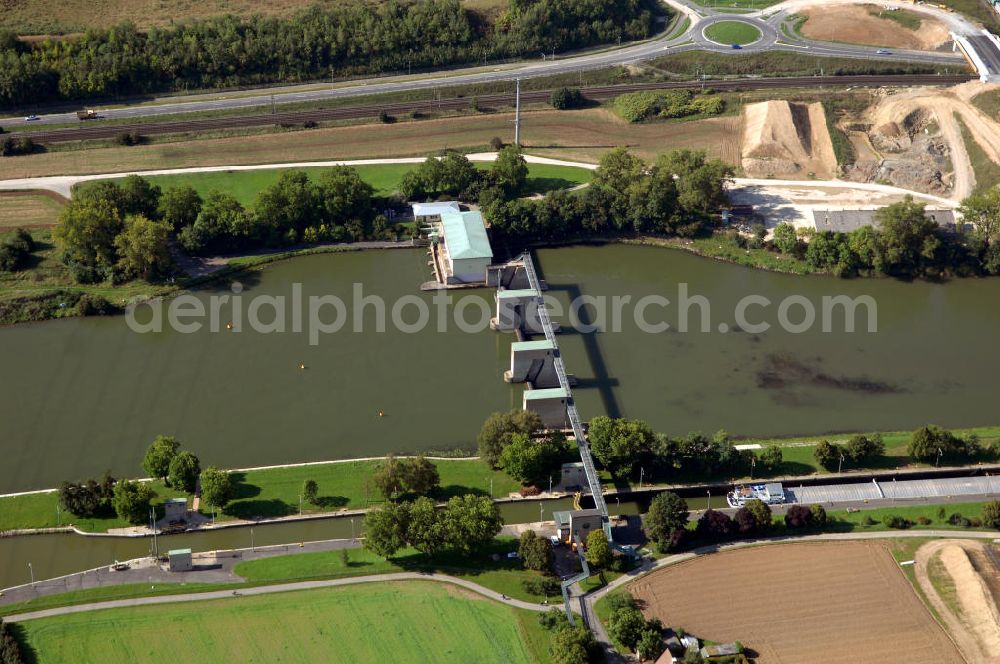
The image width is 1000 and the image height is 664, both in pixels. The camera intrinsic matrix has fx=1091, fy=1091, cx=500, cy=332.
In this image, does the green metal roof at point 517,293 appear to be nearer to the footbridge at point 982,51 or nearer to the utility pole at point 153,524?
the utility pole at point 153,524

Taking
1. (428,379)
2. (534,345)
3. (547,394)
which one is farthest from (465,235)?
(547,394)

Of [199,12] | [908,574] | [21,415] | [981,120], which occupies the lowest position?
[908,574]

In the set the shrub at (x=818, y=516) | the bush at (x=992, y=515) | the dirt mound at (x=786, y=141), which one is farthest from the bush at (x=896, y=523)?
the dirt mound at (x=786, y=141)

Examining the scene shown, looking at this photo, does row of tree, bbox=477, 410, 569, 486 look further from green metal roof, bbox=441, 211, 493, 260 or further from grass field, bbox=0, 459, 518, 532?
green metal roof, bbox=441, 211, 493, 260

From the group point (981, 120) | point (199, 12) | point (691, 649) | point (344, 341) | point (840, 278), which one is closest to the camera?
point (691, 649)

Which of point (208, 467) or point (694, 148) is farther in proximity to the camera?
point (694, 148)

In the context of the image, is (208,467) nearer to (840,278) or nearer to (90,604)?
(90,604)

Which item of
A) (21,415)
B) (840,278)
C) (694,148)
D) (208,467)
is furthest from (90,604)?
(694,148)
